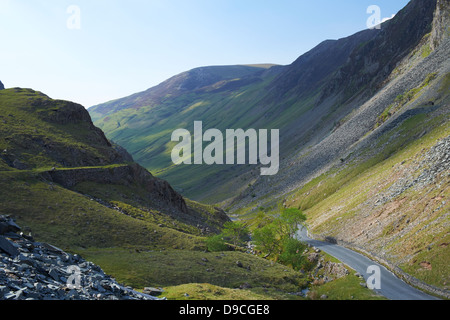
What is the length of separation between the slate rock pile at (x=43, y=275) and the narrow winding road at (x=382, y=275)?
1187 inches

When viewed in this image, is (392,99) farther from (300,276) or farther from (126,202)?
(126,202)

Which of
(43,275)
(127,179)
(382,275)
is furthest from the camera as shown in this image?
(127,179)

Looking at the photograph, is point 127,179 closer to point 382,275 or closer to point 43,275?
point 43,275

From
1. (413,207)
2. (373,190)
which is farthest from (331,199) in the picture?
(413,207)

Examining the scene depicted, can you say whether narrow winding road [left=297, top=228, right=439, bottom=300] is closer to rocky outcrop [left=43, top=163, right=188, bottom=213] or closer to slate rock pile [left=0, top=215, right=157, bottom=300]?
slate rock pile [left=0, top=215, right=157, bottom=300]

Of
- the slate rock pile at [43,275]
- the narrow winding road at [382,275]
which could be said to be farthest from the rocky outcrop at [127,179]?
the narrow winding road at [382,275]

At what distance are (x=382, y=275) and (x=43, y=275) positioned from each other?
4279 centimetres

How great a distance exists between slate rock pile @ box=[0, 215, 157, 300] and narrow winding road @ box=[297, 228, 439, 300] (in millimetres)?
30144

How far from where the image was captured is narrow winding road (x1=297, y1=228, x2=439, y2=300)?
38.8m

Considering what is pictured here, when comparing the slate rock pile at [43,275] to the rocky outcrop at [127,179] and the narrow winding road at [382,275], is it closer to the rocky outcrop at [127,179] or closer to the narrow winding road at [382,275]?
the narrow winding road at [382,275]

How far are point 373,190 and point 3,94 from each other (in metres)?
115

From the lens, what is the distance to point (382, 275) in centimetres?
4694

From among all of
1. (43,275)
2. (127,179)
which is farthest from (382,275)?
(127,179)

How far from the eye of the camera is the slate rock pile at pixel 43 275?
79.1 feet
